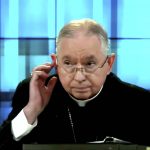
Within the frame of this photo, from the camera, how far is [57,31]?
3223mm

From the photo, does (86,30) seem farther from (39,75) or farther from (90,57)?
(39,75)

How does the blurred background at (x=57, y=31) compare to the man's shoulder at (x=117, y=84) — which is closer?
the man's shoulder at (x=117, y=84)

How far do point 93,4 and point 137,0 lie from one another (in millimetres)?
350

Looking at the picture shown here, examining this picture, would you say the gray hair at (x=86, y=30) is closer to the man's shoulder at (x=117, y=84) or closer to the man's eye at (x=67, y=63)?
the man's eye at (x=67, y=63)

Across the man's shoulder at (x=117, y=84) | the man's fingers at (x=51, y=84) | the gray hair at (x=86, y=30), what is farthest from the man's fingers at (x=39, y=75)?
the man's shoulder at (x=117, y=84)

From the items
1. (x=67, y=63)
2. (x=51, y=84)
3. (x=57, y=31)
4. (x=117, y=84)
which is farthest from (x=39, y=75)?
(x=57, y=31)

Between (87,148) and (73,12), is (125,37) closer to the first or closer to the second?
(73,12)

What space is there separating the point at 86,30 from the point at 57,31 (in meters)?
1.78

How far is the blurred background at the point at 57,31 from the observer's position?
126 inches

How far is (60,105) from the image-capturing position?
1722mm

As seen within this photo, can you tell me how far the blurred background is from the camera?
10.5ft

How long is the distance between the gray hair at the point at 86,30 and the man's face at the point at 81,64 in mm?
20

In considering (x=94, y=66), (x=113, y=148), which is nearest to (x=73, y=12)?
(x=94, y=66)

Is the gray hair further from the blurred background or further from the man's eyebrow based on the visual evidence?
the blurred background
